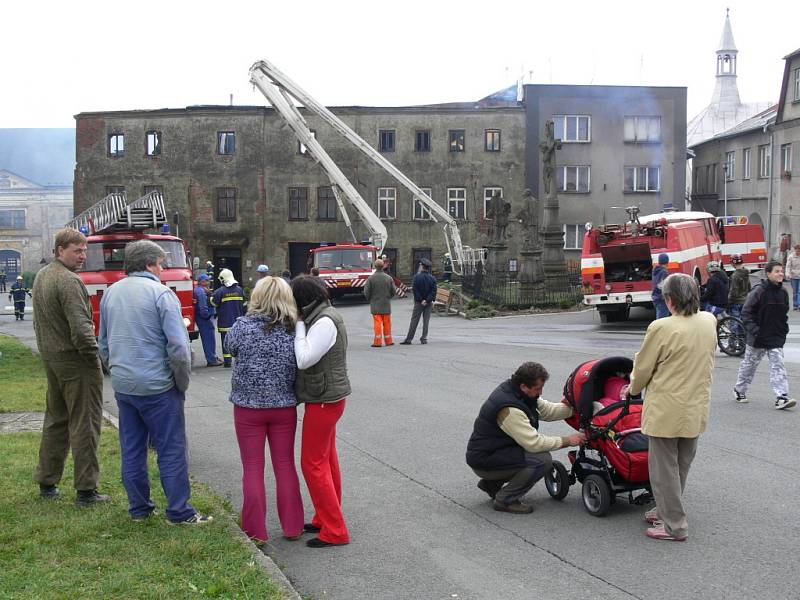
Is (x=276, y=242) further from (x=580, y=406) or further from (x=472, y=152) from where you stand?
(x=580, y=406)

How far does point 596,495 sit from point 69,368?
392 cm

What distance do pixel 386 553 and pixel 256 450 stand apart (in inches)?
42.3

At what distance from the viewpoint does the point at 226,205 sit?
51.9 m

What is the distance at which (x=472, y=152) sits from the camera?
168ft

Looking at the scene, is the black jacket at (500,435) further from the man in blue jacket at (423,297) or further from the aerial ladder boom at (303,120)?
the aerial ladder boom at (303,120)

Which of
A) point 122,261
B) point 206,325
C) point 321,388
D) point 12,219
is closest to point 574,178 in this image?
point 206,325

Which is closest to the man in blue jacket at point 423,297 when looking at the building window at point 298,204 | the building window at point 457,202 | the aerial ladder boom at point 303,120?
the aerial ladder boom at point 303,120

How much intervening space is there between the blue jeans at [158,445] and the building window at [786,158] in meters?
42.6

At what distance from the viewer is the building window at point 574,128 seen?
50.8 m

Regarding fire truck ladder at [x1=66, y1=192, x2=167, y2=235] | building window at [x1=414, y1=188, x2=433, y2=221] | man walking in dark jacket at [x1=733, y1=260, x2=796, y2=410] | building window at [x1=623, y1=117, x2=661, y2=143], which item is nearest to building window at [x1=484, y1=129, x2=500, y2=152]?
building window at [x1=414, y1=188, x2=433, y2=221]

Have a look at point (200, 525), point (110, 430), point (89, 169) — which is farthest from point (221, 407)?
point (89, 169)

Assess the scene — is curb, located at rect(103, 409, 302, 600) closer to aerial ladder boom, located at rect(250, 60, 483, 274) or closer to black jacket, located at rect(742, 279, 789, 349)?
black jacket, located at rect(742, 279, 789, 349)

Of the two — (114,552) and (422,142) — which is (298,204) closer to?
(422,142)

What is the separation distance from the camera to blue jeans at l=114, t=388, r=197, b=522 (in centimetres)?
627
